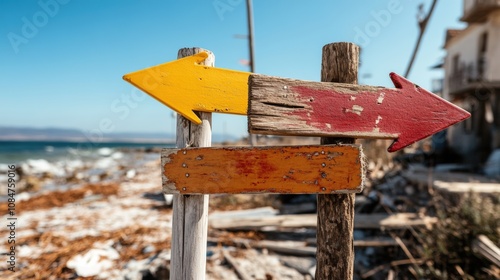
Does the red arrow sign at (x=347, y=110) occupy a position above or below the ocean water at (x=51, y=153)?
above

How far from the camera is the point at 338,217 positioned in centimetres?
198

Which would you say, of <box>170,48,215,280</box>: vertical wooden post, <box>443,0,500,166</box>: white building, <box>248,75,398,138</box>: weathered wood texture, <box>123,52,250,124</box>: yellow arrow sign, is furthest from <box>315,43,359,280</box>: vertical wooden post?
<box>443,0,500,166</box>: white building

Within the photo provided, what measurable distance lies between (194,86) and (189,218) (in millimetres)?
892

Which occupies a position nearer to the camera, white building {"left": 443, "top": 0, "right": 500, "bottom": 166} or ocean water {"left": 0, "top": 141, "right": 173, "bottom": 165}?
white building {"left": 443, "top": 0, "right": 500, "bottom": 166}

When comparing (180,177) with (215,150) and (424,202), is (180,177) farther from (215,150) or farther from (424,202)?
(424,202)

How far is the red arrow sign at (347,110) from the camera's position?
179 centimetres

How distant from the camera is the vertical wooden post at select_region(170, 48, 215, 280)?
2006mm

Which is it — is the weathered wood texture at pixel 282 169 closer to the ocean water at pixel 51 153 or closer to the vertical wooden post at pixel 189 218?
the vertical wooden post at pixel 189 218

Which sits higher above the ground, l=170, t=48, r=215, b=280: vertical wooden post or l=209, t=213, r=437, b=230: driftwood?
l=170, t=48, r=215, b=280: vertical wooden post

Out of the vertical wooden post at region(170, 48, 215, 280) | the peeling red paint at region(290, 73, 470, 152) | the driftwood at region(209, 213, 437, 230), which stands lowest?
the driftwood at region(209, 213, 437, 230)

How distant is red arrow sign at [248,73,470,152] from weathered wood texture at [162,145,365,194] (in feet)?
0.42

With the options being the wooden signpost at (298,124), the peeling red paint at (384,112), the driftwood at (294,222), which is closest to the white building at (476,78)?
the driftwood at (294,222)

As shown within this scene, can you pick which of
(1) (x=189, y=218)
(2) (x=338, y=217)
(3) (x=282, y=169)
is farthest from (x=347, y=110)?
(1) (x=189, y=218)

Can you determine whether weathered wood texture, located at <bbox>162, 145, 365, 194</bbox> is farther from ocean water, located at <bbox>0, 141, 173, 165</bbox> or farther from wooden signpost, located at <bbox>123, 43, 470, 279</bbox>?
ocean water, located at <bbox>0, 141, 173, 165</bbox>
